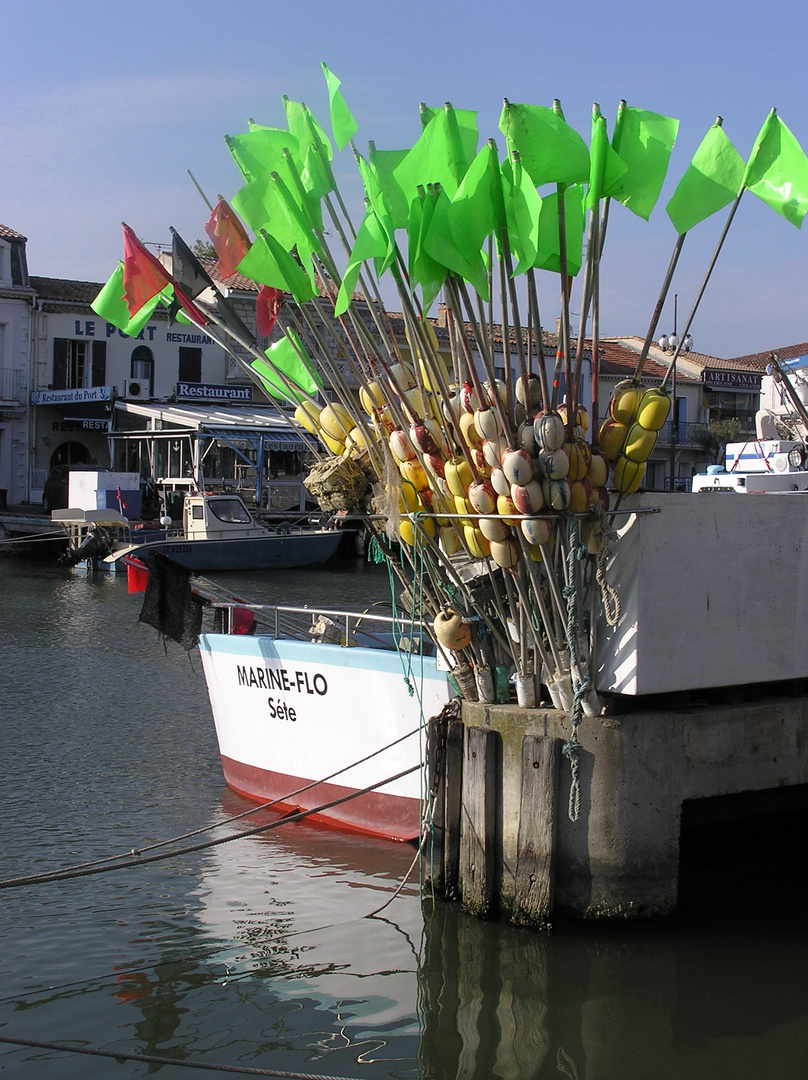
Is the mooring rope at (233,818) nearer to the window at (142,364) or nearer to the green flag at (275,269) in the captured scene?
the green flag at (275,269)

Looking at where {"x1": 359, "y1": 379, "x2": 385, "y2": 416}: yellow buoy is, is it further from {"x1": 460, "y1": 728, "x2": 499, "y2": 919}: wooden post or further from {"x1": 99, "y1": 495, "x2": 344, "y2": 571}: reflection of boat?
{"x1": 99, "y1": 495, "x2": 344, "y2": 571}: reflection of boat

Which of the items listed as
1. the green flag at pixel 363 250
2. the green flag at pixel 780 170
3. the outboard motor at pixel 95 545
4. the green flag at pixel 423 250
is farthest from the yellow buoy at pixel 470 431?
the outboard motor at pixel 95 545

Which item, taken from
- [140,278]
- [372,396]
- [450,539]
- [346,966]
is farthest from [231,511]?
[346,966]

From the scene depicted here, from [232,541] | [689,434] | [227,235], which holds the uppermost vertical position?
[689,434]

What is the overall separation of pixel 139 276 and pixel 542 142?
11.3ft

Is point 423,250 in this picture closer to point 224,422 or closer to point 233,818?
point 233,818

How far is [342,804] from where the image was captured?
905cm

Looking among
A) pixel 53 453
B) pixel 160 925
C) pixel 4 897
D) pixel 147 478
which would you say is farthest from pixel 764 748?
pixel 53 453

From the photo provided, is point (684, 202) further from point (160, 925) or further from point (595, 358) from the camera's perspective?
point (160, 925)

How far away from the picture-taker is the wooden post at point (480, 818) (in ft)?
22.0

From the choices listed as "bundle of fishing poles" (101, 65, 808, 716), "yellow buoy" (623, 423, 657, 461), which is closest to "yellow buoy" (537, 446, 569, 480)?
"bundle of fishing poles" (101, 65, 808, 716)

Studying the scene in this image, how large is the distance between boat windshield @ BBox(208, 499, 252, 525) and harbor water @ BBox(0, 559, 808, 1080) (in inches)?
879

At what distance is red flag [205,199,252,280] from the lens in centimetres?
787

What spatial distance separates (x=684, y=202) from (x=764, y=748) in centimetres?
344
